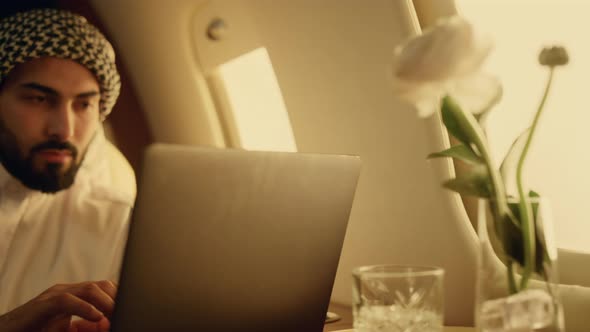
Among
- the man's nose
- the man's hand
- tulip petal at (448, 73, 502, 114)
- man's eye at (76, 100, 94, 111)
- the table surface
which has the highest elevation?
man's eye at (76, 100, 94, 111)

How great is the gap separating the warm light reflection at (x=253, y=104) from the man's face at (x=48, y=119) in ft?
1.21

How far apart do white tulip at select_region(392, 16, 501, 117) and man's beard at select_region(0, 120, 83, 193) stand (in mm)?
1372

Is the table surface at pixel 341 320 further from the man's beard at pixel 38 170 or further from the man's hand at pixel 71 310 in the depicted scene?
the man's beard at pixel 38 170

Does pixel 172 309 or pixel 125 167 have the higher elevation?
pixel 125 167

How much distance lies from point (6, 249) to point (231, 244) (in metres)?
1.17

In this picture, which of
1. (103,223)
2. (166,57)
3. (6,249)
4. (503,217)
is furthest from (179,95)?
(503,217)

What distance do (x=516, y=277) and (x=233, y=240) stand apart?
293 mm

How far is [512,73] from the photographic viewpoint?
125 centimetres

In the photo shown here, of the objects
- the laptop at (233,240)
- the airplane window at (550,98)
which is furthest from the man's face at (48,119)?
the laptop at (233,240)

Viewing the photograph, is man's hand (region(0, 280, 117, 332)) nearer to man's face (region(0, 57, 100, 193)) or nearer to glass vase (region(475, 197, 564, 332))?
glass vase (region(475, 197, 564, 332))

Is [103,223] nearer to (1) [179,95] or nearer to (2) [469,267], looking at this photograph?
(1) [179,95]

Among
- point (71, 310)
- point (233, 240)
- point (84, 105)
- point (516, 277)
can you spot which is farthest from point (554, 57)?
point (84, 105)

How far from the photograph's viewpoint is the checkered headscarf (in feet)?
5.70

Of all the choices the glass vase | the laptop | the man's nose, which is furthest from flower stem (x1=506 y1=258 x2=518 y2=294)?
the man's nose
